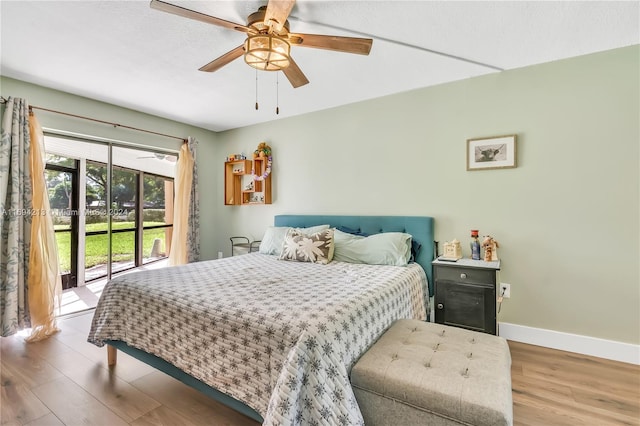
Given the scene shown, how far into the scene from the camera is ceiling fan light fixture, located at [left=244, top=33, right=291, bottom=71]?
5.69 feet

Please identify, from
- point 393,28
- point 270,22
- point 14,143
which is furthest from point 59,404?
point 393,28

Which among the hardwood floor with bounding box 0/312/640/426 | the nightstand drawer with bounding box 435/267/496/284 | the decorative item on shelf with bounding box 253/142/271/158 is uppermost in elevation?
the decorative item on shelf with bounding box 253/142/271/158

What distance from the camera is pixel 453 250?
9.01 ft

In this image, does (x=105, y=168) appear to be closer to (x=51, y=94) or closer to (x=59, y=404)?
(x=51, y=94)

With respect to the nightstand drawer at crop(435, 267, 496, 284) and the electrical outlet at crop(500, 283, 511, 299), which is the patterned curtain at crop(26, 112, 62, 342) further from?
the electrical outlet at crop(500, 283, 511, 299)

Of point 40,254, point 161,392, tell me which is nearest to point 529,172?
point 161,392

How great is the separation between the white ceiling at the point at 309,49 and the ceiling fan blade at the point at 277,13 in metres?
0.22

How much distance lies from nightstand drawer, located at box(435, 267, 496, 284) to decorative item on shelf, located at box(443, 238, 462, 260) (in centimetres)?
26

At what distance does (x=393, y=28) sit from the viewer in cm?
203

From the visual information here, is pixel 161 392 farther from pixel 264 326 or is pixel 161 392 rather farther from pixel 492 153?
pixel 492 153

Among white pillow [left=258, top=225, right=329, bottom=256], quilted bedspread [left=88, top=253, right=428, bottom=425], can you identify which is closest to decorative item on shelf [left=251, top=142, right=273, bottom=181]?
white pillow [left=258, top=225, right=329, bottom=256]

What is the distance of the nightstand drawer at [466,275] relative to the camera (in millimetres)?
2328

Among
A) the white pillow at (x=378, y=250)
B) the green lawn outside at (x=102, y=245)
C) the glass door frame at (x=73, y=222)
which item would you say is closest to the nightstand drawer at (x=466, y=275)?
the white pillow at (x=378, y=250)

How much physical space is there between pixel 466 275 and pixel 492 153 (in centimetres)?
114
